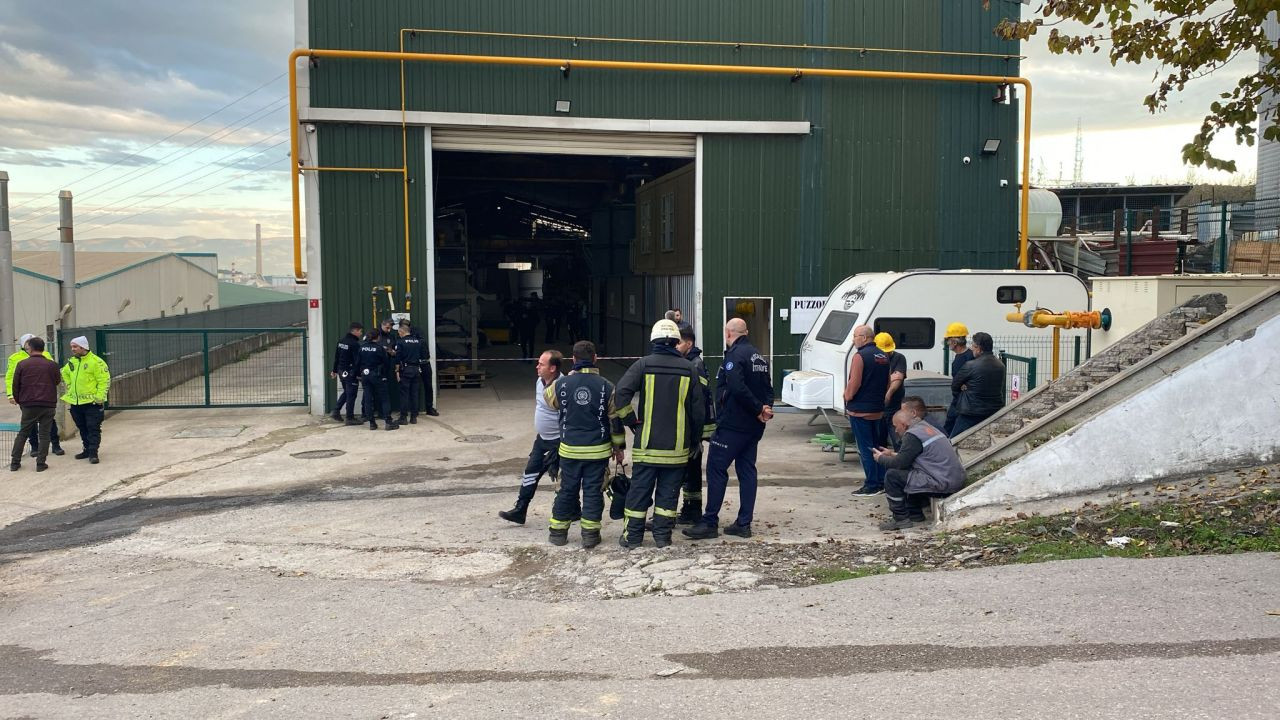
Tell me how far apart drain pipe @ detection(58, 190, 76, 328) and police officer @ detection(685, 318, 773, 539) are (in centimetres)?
2161

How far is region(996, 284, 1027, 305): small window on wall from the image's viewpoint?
561 inches

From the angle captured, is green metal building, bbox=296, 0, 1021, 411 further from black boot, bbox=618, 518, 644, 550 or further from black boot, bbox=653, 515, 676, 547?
black boot, bbox=653, 515, 676, 547

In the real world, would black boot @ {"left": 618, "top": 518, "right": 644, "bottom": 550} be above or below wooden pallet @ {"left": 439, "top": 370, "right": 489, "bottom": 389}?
below

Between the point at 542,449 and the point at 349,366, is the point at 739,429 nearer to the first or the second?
the point at 542,449

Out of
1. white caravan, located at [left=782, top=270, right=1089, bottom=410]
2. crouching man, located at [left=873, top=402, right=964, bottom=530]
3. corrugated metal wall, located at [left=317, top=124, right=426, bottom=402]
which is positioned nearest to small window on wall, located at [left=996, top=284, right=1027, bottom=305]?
white caravan, located at [left=782, top=270, right=1089, bottom=410]

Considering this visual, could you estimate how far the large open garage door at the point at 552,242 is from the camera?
1842 cm

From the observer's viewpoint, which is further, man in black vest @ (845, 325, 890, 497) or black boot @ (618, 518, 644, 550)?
man in black vest @ (845, 325, 890, 497)

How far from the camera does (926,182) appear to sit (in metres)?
18.8

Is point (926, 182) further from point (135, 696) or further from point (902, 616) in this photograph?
point (135, 696)

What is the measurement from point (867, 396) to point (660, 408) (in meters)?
3.05

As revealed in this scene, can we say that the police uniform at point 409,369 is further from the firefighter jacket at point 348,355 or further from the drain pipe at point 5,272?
the drain pipe at point 5,272

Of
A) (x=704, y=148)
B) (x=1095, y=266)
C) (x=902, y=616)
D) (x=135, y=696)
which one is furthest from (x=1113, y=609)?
(x=1095, y=266)

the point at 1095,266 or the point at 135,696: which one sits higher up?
the point at 1095,266

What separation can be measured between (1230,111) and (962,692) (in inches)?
260
